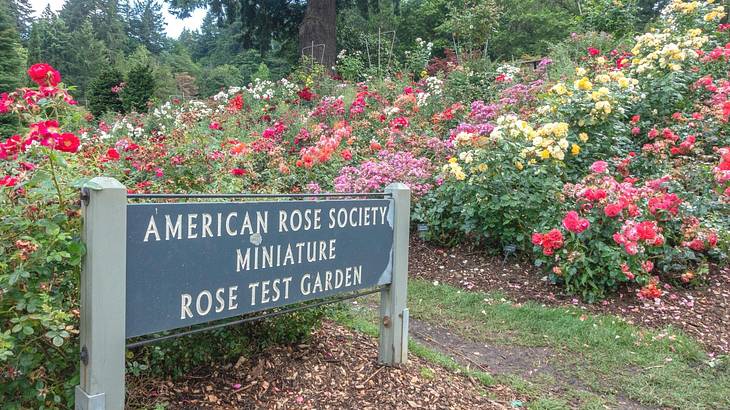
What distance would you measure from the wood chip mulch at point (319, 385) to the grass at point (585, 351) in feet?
1.06

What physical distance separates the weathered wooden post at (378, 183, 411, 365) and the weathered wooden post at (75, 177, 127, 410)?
4.75 feet

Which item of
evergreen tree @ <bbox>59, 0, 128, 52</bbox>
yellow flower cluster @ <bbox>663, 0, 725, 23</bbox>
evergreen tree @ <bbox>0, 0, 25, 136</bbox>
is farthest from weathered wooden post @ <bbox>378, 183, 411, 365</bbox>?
evergreen tree @ <bbox>59, 0, 128, 52</bbox>

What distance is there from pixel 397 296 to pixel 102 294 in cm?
158

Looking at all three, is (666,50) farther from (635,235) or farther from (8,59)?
(8,59)

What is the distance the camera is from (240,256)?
2064mm

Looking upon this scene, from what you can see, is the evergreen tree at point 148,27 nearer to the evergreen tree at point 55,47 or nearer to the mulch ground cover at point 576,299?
the evergreen tree at point 55,47

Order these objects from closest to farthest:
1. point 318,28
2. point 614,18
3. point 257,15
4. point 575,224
A: 1. point 575,224
2. point 614,18
3. point 318,28
4. point 257,15

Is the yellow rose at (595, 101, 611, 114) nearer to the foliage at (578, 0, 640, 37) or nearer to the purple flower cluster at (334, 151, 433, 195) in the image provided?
the purple flower cluster at (334, 151, 433, 195)

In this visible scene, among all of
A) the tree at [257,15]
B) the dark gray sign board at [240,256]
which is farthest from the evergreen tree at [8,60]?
the dark gray sign board at [240,256]

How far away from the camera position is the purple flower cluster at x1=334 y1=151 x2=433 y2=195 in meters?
5.61

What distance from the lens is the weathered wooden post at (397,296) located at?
2836 mm

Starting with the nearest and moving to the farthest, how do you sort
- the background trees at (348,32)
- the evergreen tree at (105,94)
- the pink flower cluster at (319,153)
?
the pink flower cluster at (319,153), the background trees at (348,32), the evergreen tree at (105,94)

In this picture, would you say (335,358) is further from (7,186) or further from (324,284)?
(7,186)

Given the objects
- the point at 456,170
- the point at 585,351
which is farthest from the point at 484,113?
the point at 585,351
